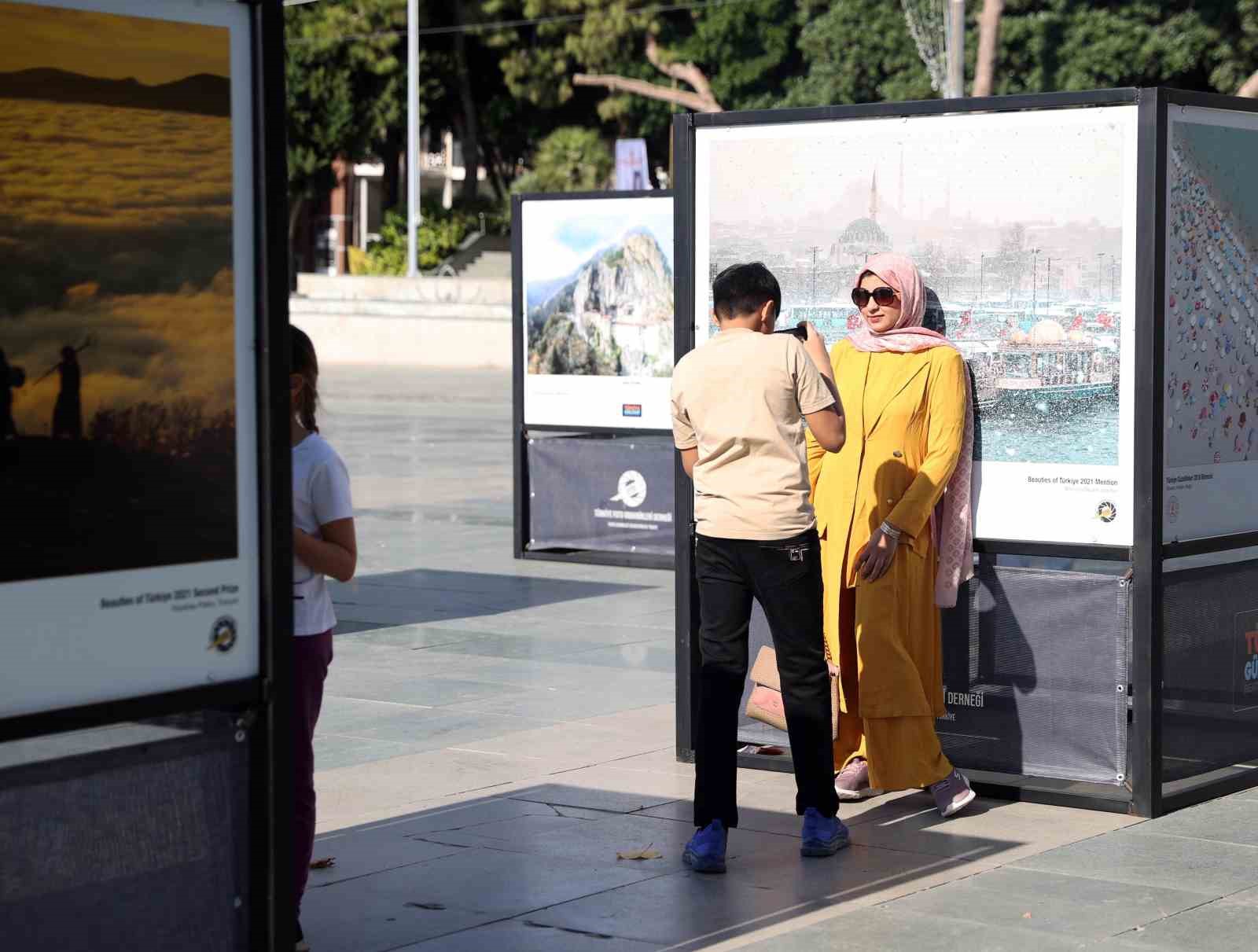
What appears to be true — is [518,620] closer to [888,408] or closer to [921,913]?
[888,408]

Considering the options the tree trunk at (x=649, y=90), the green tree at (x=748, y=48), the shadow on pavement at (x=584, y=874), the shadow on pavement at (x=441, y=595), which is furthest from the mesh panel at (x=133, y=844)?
the green tree at (x=748, y=48)

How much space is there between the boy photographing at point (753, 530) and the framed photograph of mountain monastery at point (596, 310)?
669 cm

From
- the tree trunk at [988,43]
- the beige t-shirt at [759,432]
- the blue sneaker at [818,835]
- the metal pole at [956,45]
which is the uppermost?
the tree trunk at [988,43]

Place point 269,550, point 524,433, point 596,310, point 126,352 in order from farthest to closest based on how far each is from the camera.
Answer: point 524,433
point 596,310
point 269,550
point 126,352

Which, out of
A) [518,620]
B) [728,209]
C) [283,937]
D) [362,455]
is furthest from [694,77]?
[283,937]

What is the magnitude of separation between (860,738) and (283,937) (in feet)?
9.33

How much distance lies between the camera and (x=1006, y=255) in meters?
6.50

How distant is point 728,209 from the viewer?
6.97 metres

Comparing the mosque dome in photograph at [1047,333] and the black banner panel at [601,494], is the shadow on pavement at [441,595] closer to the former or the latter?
the black banner panel at [601,494]

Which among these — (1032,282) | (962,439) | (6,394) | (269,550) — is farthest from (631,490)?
(6,394)

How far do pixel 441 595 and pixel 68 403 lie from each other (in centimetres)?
786

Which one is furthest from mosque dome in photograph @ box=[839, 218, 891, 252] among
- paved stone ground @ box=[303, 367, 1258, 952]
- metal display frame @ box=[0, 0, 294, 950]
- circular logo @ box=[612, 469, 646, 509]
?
circular logo @ box=[612, 469, 646, 509]

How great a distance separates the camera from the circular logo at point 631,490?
1276 centimetres

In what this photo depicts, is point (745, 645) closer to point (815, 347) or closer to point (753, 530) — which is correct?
point (753, 530)
